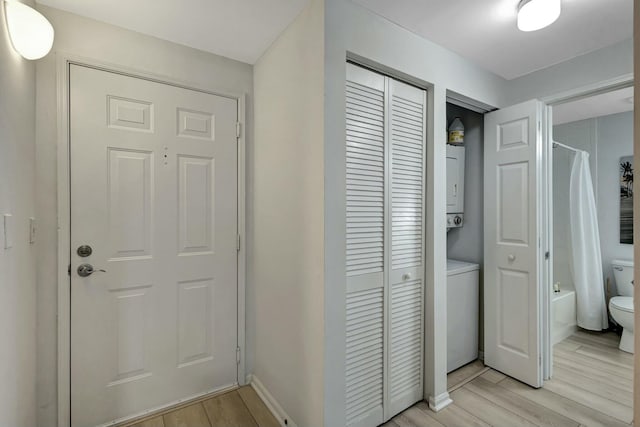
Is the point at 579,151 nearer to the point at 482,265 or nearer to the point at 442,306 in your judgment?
the point at 482,265

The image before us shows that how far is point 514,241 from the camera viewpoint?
7.29 feet

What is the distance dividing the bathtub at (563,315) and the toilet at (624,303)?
12.7 inches

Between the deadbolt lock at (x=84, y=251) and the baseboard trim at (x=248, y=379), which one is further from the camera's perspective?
the baseboard trim at (x=248, y=379)

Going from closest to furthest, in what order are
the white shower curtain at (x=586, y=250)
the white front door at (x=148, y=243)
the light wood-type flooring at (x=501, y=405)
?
the white front door at (x=148, y=243)
the light wood-type flooring at (x=501, y=405)
the white shower curtain at (x=586, y=250)

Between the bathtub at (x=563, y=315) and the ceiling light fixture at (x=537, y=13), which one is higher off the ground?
the ceiling light fixture at (x=537, y=13)

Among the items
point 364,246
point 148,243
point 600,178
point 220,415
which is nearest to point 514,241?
point 364,246

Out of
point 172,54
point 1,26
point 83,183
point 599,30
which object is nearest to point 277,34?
point 172,54

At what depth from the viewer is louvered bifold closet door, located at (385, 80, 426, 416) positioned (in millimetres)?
1741

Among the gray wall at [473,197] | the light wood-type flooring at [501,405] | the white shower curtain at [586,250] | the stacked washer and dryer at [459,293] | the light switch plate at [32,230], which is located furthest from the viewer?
the white shower curtain at [586,250]

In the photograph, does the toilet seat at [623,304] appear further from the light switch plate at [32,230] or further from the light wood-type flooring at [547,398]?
the light switch plate at [32,230]

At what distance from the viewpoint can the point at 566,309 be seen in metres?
2.97

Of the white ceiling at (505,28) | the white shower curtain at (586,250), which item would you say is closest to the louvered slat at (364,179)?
the white ceiling at (505,28)

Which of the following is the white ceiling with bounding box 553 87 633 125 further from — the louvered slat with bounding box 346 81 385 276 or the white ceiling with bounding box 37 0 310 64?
the white ceiling with bounding box 37 0 310 64

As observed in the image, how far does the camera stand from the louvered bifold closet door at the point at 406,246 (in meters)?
1.74
